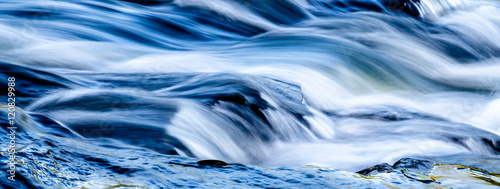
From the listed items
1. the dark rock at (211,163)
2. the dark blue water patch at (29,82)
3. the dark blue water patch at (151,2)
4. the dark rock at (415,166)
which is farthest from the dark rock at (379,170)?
the dark blue water patch at (151,2)

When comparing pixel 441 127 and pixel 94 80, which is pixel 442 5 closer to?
pixel 441 127

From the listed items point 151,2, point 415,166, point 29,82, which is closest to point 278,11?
point 151,2

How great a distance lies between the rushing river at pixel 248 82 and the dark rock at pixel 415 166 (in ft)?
2.45

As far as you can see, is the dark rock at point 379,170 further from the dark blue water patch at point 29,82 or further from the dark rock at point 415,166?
the dark blue water patch at point 29,82

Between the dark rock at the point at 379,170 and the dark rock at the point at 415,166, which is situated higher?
the dark rock at the point at 415,166

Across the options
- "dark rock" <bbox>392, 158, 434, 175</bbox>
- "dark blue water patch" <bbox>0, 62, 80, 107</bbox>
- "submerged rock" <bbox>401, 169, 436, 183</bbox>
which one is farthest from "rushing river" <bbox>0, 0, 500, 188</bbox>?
"submerged rock" <bbox>401, 169, 436, 183</bbox>

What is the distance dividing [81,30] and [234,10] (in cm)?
222

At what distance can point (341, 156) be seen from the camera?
376 cm

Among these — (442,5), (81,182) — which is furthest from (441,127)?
(442,5)

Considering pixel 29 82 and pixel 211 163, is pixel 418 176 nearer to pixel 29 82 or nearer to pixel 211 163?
pixel 211 163

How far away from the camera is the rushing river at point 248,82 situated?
3266 millimetres

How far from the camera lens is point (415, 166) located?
2.79 metres

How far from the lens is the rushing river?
3266 mm

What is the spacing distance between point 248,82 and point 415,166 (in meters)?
1.60
